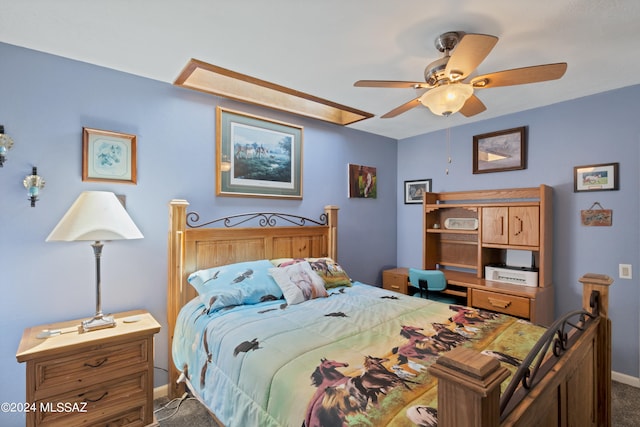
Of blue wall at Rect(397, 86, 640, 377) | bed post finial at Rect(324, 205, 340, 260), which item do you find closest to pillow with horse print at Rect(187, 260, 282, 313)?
bed post finial at Rect(324, 205, 340, 260)

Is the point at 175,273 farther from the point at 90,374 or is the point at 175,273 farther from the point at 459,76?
the point at 459,76

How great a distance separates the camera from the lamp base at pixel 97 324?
1821mm

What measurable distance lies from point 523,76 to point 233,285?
2230 millimetres

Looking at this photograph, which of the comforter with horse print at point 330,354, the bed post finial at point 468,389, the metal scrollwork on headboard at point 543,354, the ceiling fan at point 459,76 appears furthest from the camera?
the ceiling fan at point 459,76

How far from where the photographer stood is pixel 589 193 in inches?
108

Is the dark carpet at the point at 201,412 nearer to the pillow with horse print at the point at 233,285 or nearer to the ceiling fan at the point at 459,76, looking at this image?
the pillow with horse print at the point at 233,285

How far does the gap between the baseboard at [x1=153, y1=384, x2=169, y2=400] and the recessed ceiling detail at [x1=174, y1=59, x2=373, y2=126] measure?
2368 mm

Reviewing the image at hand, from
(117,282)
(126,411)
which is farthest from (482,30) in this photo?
Result: (126,411)

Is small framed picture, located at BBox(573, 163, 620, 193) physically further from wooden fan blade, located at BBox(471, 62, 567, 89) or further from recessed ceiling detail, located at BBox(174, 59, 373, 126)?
recessed ceiling detail, located at BBox(174, 59, 373, 126)

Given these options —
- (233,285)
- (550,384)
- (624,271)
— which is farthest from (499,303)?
(233,285)

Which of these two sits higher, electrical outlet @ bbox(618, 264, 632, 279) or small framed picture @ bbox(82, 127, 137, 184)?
small framed picture @ bbox(82, 127, 137, 184)

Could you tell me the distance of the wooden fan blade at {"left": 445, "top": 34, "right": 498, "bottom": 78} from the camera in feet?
4.57

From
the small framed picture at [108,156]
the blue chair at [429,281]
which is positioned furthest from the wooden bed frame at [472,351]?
the blue chair at [429,281]

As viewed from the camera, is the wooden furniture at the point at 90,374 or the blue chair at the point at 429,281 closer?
the wooden furniture at the point at 90,374
